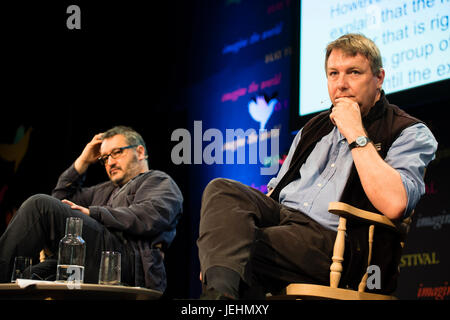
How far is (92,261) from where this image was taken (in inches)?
108

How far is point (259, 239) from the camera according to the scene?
1.88 meters

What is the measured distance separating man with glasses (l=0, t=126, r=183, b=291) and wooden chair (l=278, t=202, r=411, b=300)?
123cm

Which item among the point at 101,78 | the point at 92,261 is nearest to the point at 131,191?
the point at 92,261

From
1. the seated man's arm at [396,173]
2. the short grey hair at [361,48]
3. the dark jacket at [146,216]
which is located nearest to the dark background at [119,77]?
the dark jacket at [146,216]

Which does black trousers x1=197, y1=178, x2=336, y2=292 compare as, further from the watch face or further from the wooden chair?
the watch face

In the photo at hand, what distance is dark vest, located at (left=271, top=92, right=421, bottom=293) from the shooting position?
1946 millimetres

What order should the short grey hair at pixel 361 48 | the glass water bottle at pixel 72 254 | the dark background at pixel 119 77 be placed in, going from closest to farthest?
the short grey hair at pixel 361 48 → the glass water bottle at pixel 72 254 → the dark background at pixel 119 77

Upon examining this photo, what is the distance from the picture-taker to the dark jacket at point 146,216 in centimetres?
288

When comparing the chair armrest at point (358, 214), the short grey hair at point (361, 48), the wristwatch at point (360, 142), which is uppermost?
the short grey hair at point (361, 48)

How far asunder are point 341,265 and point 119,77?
12.2 ft

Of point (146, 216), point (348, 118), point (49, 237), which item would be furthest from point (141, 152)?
point (348, 118)

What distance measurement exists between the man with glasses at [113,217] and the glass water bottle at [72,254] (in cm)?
18

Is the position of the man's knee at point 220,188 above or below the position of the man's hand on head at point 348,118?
below

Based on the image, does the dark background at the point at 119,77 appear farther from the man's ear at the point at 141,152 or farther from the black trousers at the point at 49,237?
the black trousers at the point at 49,237
